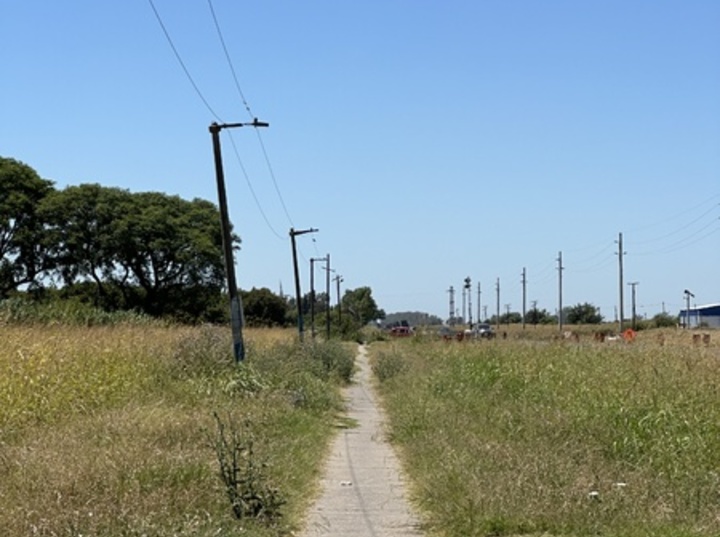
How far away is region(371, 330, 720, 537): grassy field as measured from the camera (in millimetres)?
9531

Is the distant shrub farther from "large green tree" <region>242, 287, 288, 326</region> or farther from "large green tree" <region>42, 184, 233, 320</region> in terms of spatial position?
"large green tree" <region>242, 287, 288, 326</region>

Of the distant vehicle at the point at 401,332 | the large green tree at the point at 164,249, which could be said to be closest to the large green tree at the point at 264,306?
the distant vehicle at the point at 401,332

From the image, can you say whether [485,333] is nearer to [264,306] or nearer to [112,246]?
[264,306]

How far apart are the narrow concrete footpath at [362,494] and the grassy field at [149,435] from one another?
288 mm

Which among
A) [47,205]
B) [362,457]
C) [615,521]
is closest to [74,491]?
[615,521]

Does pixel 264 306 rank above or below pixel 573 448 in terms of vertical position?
above

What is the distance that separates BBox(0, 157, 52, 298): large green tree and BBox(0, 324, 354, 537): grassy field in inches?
1520

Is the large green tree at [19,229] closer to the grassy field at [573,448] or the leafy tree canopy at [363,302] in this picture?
the grassy field at [573,448]

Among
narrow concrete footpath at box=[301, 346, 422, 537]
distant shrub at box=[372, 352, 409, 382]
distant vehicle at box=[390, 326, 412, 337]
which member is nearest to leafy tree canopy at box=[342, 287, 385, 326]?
distant vehicle at box=[390, 326, 412, 337]

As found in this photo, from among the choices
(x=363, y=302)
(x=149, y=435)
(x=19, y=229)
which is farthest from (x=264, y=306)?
(x=149, y=435)

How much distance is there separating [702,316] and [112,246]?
75.5 metres

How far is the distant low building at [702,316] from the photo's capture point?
10744 centimetres

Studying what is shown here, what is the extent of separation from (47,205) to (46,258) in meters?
3.43

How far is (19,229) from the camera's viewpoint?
195 feet
